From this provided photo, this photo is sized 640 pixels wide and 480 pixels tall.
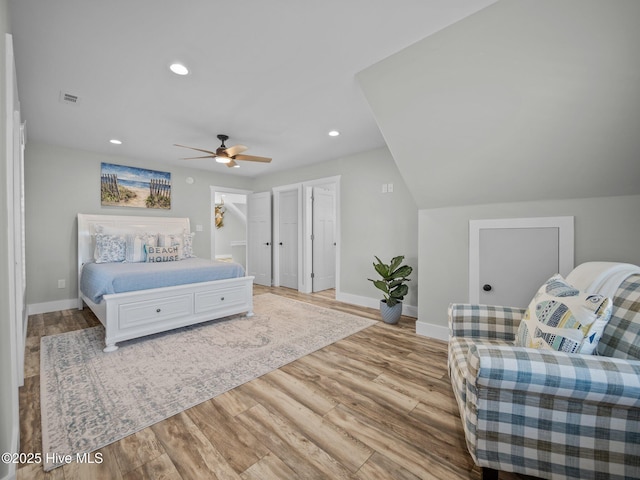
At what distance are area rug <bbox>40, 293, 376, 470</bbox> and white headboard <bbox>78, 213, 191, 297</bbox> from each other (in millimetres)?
1451

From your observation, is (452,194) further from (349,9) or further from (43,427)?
(43,427)

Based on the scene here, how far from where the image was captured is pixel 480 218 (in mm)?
2555

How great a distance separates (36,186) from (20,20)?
303 centimetres

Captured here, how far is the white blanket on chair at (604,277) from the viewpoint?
1.34m

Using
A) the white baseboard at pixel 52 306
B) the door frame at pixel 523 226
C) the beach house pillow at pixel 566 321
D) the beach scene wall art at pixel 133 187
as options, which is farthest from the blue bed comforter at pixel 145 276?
the beach house pillow at pixel 566 321

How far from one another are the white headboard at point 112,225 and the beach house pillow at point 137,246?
1.61ft

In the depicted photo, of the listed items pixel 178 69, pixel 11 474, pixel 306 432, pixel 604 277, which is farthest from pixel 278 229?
pixel 604 277

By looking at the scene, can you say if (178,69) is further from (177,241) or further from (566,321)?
(566,321)

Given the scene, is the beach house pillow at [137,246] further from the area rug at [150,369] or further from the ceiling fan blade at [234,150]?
the ceiling fan blade at [234,150]

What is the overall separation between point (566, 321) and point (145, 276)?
129 inches

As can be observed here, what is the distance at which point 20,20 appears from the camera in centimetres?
157

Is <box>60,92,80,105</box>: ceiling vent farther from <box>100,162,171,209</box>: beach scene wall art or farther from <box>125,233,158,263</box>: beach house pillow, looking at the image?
<box>100,162,171,209</box>: beach scene wall art

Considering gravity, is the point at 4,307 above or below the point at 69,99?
below

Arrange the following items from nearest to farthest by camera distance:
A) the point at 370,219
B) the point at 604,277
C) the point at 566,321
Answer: the point at 566,321, the point at 604,277, the point at 370,219
